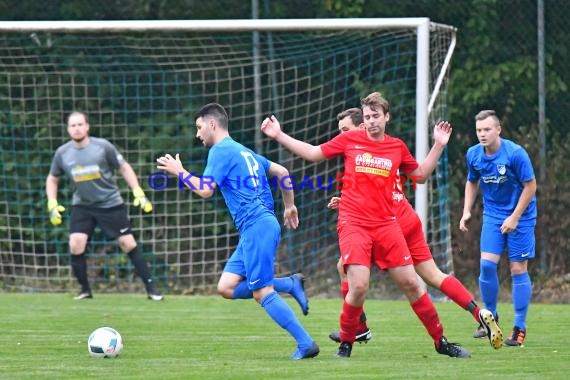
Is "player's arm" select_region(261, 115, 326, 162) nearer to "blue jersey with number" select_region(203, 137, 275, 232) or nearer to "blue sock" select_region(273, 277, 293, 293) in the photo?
"blue jersey with number" select_region(203, 137, 275, 232)

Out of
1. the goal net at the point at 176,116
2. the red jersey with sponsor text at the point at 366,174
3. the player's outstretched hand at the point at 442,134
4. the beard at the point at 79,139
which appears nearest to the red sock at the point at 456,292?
the red jersey with sponsor text at the point at 366,174

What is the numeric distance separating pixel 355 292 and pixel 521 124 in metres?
6.75

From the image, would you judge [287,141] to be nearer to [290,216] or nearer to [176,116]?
[290,216]

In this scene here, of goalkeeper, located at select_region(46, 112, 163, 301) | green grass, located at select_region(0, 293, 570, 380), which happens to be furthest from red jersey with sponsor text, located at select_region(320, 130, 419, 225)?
goalkeeper, located at select_region(46, 112, 163, 301)

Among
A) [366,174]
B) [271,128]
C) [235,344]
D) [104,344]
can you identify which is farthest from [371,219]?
[104,344]

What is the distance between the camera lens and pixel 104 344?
23.6ft

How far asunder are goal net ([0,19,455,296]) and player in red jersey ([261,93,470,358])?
6182 millimetres

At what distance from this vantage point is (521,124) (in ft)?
43.7

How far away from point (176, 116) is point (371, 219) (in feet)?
24.7

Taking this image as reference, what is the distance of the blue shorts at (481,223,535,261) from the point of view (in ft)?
27.9

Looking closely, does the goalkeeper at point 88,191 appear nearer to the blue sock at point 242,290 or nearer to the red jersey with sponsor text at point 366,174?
the blue sock at point 242,290

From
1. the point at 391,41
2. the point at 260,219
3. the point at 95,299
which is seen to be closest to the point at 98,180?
the point at 95,299

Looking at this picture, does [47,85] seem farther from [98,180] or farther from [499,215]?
[499,215]

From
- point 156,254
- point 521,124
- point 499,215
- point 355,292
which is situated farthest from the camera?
point 156,254
